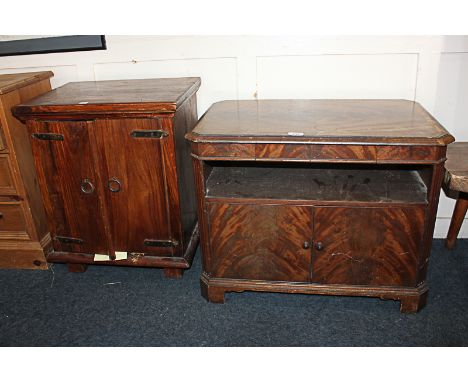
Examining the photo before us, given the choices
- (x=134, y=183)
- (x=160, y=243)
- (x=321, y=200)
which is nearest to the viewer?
(x=321, y=200)

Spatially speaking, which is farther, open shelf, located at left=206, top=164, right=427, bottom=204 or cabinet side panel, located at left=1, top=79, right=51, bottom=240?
cabinet side panel, located at left=1, top=79, right=51, bottom=240

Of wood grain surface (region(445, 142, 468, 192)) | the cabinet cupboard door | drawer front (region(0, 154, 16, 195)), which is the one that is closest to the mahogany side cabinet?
wood grain surface (region(445, 142, 468, 192))

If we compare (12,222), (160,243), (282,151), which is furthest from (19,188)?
(282,151)

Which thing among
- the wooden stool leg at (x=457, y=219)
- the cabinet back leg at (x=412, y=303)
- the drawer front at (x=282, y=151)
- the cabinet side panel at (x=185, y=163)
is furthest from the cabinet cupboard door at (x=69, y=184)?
the wooden stool leg at (x=457, y=219)

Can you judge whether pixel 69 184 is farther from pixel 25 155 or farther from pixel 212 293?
pixel 212 293

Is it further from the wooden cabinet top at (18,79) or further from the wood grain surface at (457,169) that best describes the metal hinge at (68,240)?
the wood grain surface at (457,169)

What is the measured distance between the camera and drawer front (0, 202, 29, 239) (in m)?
2.15

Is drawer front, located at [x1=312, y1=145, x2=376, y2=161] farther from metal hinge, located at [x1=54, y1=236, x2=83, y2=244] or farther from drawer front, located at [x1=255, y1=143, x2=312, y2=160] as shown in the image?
metal hinge, located at [x1=54, y1=236, x2=83, y2=244]

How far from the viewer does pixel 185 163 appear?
6.66 ft

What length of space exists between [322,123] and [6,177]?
58.2 inches

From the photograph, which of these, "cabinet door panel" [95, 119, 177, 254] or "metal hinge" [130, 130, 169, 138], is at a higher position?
"metal hinge" [130, 130, 169, 138]

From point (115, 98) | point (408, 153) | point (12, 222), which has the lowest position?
point (12, 222)

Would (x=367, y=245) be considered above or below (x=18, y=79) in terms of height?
below

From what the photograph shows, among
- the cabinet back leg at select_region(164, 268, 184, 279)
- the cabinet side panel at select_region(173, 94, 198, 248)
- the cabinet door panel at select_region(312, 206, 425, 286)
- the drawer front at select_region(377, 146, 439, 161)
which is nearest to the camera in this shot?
the drawer front at select_region(377, 146, 439, 161)
